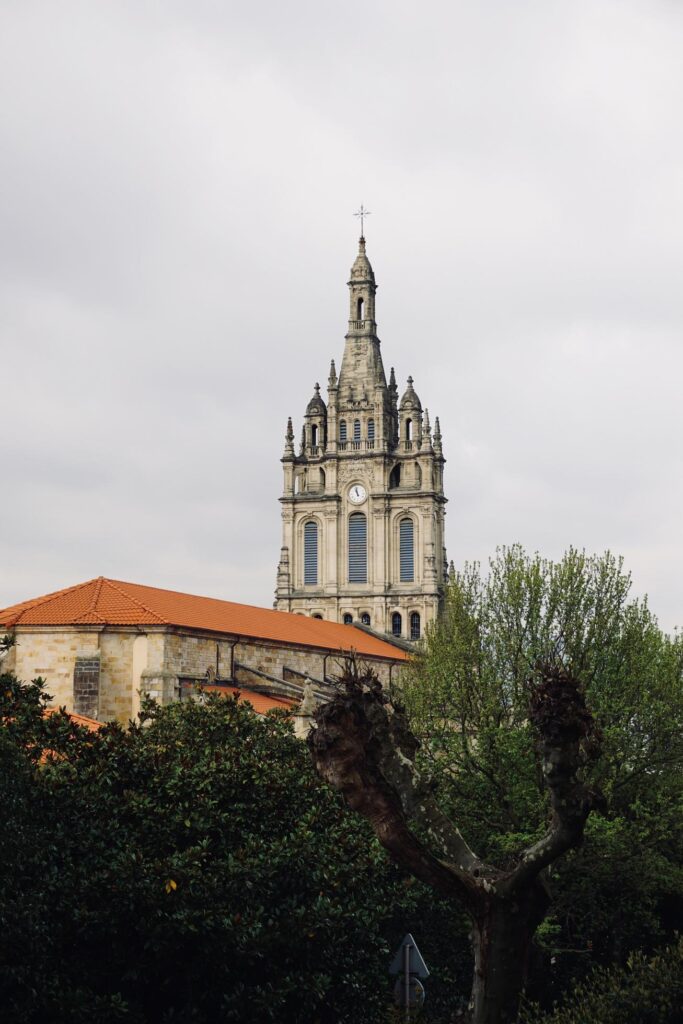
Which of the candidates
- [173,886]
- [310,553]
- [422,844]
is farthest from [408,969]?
[310,553]

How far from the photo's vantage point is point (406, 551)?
8325 cm

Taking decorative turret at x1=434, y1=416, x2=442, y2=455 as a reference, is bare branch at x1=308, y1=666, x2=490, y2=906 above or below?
below

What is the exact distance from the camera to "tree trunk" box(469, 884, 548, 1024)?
1848 centimetres

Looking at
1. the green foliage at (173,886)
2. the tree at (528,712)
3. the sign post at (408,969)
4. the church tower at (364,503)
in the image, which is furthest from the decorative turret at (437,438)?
the sign post at (408,969)

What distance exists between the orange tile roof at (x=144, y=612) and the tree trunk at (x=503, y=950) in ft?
81.0

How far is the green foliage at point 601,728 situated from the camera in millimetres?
33125

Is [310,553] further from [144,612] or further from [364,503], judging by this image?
[144,612]

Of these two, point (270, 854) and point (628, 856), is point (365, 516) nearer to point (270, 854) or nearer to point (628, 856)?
point (628, 856)

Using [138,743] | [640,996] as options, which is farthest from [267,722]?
[640,996]

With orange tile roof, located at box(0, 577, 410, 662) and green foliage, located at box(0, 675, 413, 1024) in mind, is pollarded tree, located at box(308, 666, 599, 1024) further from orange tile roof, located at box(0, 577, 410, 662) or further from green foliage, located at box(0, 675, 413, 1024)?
orange tile roof, located at box(0, 577, 410, 662)

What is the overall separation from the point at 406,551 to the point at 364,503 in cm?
425

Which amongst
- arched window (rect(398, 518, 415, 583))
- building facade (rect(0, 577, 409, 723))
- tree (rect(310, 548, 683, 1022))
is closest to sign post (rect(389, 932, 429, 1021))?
tree (rect(310, 548, 683, 1022))

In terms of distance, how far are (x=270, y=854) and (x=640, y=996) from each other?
7.24 meters

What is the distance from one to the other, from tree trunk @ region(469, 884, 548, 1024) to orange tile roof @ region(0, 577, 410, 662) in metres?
24.7
